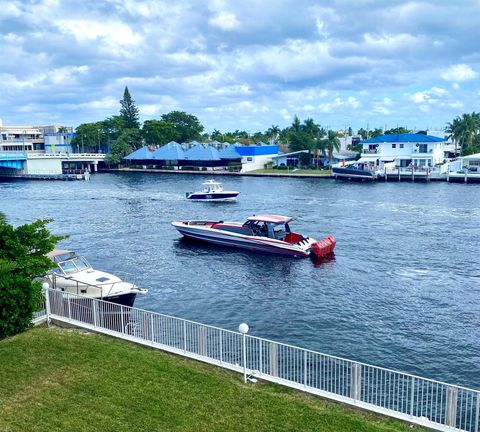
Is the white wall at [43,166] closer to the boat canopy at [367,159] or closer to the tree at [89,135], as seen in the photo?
the tree at [89,135]

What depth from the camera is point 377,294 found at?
99.7 feet

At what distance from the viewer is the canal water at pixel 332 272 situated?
934 inches

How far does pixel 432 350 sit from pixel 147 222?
130 feet

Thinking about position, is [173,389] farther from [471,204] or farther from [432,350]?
[471,204]

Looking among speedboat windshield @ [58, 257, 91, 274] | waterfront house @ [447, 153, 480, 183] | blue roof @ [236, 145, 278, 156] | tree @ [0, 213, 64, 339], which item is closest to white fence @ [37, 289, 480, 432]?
tree @ [0, 213, 64, 339]

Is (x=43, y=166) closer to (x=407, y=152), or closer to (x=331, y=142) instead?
(x=331, y=142)

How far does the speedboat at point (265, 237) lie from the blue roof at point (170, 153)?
281ft

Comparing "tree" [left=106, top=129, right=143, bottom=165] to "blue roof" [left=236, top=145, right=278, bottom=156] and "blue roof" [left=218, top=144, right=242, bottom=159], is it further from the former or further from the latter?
"blue roof" [left=236, top=145, right=278, bottom=156]

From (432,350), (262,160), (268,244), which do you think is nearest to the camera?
(432,350)

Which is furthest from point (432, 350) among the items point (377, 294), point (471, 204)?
point (471, 204)

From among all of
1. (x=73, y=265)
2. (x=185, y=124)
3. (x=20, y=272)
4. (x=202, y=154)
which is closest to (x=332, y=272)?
(x=73, y=265)

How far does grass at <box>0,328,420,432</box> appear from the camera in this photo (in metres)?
12.7

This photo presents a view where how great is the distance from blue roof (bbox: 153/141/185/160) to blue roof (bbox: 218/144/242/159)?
399 inches

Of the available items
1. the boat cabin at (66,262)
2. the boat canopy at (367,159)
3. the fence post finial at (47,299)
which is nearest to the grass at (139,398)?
the fence post finial at (47,299)
